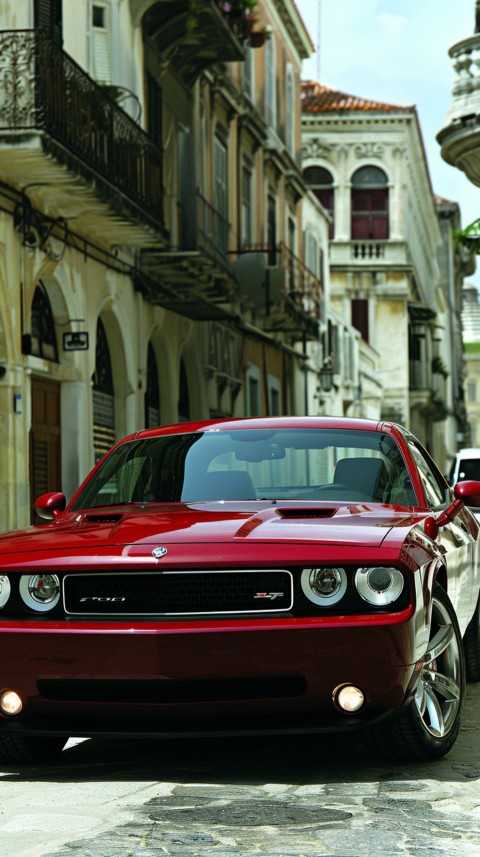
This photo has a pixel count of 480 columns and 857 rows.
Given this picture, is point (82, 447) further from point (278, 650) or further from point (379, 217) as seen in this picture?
point (379, 217)

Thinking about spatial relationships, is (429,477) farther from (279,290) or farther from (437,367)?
(437,367)

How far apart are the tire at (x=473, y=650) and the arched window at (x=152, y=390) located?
52.3 ft

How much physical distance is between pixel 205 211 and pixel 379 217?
1367 inches

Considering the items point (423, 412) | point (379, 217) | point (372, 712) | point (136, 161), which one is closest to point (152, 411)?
point (136, 161)

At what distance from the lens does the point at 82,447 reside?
2048 centimetres

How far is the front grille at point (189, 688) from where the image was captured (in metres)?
5.53

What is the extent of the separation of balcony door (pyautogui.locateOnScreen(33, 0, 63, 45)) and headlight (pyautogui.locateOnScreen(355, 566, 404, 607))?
44.3ft

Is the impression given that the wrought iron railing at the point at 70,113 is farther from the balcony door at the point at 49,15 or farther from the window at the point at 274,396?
the window at the point at 274,396

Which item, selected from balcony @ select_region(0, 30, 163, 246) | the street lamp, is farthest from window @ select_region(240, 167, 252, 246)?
balcony @ select_region(0, 30, 163, 246)

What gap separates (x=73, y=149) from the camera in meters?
17.5

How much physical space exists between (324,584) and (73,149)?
41.4 feet

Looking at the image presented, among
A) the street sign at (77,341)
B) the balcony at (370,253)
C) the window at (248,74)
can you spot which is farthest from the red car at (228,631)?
the balcony at (370,253)

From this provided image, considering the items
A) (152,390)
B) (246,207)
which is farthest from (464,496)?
(246,207)

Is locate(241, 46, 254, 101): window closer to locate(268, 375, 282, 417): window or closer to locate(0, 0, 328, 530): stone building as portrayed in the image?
locate(0, 0, 328, 530): stone building
